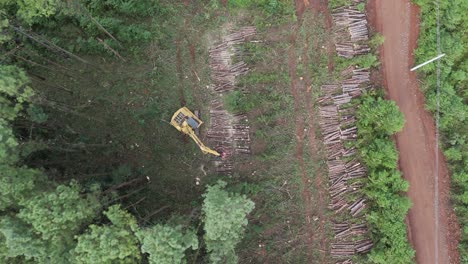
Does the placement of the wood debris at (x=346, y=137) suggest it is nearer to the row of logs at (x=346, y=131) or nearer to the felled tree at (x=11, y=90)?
the row of logs at (x=346, y=131)

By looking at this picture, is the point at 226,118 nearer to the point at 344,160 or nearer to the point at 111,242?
the point at 344,160

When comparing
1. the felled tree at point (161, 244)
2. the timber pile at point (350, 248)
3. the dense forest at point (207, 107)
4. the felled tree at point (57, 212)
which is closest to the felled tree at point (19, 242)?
the felled tree at point (57, 212)

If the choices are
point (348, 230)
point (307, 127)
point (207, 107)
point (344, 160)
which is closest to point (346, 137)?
point (344, 160)

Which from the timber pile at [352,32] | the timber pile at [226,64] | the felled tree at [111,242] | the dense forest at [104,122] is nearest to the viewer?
the felled tree at [111,242]

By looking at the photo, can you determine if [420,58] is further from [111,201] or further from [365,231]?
[111,201]

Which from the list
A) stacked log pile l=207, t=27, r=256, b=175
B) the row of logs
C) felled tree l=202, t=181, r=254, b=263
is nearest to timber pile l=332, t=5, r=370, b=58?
the row of logs

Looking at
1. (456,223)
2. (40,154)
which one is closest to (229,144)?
(40,154)
